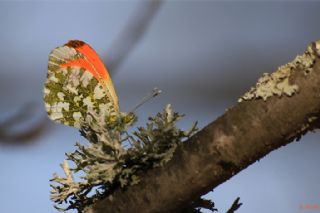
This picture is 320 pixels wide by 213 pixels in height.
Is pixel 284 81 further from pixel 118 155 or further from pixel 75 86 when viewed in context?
pixel 75 86

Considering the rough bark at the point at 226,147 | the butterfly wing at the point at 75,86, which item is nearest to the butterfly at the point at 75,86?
the butterfly wing at the point at 75,86

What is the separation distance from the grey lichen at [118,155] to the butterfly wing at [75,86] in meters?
0.13

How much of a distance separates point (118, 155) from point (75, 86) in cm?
22

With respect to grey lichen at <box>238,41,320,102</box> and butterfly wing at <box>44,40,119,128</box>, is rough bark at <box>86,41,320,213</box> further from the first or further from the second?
butterfly wing at <box>44,40,119,128</box>

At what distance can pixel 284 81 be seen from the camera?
0.55m

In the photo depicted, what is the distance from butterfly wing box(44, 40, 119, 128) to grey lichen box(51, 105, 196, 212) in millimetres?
127

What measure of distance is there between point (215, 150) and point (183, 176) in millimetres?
44

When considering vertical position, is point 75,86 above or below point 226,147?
above

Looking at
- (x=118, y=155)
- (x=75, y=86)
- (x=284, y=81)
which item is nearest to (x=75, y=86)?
(x=75, y=86)

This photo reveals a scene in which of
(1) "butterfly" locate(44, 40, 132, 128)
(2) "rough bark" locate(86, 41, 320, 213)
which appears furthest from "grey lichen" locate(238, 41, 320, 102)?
(1) "butterfly" locate(44, 40, 132, 128)

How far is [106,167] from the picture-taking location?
63 cm

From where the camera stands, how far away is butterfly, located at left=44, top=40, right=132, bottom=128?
806 mm

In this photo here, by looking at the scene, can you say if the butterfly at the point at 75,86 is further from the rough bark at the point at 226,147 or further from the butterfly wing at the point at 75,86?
the rough bark at the point at 226,147

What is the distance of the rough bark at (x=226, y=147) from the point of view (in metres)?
0.54
